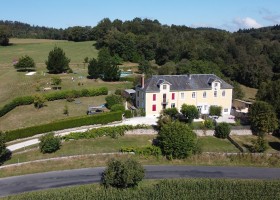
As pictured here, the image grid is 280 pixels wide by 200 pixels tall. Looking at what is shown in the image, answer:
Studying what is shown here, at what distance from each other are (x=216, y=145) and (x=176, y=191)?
17.1m

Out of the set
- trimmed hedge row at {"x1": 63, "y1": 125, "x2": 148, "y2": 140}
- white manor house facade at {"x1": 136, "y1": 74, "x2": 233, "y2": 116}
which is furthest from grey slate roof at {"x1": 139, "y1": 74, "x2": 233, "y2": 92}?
trimmed hedge row at {"x1": 63, "y1": 125, "x2": 148, "y2": 140}

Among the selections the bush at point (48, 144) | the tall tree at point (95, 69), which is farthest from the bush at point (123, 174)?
the tall tree at point (95, 69)

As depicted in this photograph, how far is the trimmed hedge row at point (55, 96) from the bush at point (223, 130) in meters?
28.4

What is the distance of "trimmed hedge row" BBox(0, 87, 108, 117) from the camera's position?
57487 millimetres

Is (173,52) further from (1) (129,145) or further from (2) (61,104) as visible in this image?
(1) (129,145)

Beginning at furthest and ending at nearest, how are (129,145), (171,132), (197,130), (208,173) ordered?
(197,130)
(129,145)
(171,132)
(208,173)

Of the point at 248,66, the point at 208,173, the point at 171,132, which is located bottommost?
the point at 208,173

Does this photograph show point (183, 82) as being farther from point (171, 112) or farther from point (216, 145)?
point (216, 145)

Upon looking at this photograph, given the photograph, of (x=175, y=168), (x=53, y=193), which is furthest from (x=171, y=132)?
(x=53, y=193)

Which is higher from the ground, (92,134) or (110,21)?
(110,21)

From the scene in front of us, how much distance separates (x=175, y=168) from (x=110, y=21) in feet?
364

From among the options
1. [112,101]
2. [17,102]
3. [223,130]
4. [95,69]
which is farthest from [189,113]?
[95,69]

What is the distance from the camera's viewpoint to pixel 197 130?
168 ft

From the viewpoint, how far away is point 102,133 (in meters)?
48.5
